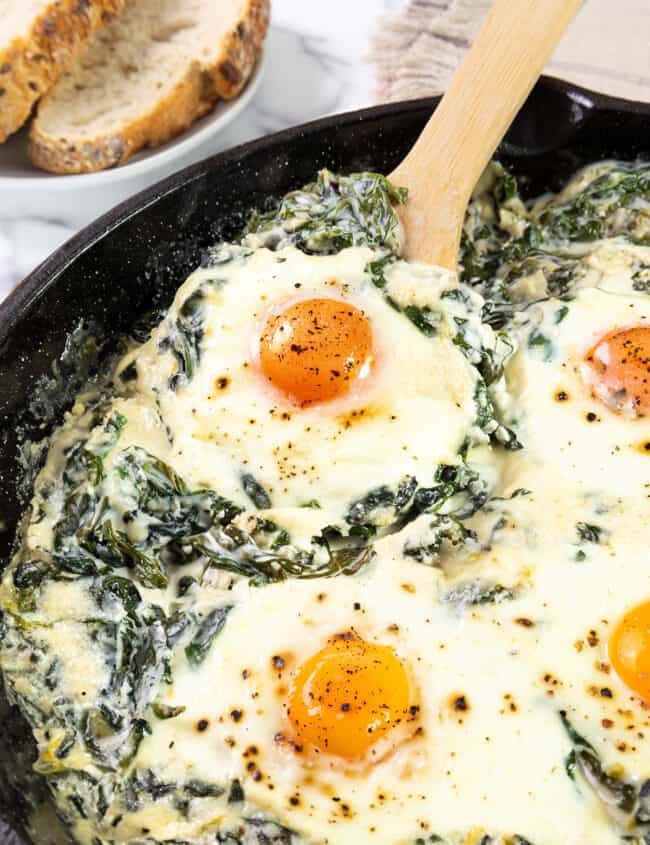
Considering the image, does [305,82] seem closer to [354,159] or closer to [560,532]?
[354,159]

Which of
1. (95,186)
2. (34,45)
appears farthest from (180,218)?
(34,45)

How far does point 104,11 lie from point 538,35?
83.2 inches

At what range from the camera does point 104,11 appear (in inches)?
190

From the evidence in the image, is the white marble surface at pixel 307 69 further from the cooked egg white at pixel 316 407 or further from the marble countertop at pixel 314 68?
the cooked egg white at pixel 316 407

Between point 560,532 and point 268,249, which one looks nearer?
point 560,532

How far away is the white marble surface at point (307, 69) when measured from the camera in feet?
17.6

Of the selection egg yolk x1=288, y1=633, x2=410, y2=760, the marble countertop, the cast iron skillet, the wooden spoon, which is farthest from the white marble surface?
egg yolk x1=288, y1=633, x2=410, y2=760

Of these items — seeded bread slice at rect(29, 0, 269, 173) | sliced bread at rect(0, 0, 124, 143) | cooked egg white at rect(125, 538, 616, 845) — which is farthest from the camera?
seeded bread slice at rect(29, 0, 269, 173)

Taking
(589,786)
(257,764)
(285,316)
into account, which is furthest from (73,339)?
(589,786)

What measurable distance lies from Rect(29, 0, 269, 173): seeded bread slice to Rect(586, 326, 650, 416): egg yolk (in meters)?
2.53

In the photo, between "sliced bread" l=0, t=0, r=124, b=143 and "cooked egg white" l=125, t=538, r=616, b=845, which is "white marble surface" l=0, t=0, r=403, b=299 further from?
"cooked egg white" l=125, t=538, r=616, b=845

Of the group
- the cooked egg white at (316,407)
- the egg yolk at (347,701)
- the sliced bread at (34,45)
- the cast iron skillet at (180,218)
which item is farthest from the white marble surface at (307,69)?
the egg yolk at (347,701)

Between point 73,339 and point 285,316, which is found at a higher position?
point 285,316

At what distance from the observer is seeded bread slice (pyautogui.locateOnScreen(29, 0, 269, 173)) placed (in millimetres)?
4730
